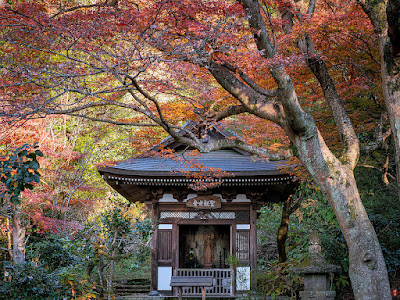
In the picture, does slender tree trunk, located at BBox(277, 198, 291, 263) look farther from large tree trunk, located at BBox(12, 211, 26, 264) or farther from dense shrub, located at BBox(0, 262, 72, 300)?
large tree trunk, located at BBox(12, 211, 26, 264)

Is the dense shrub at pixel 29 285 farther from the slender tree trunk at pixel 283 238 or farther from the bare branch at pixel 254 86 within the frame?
the slender tree trunk at pixel 283 238

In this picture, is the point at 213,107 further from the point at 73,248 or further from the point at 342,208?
the point at 73,248

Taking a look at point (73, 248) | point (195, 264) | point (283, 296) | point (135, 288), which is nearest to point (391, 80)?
point (73, 248)

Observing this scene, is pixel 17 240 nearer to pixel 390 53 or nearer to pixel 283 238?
pixel 283 238

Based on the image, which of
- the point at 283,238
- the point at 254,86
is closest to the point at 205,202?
the point at 283,238

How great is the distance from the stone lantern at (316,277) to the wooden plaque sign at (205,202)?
4538 mm

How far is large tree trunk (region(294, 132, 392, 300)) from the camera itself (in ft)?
15.1

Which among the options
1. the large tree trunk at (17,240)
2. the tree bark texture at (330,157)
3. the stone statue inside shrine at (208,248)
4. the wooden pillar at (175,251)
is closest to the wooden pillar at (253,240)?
the wooden pillar at (175,251)

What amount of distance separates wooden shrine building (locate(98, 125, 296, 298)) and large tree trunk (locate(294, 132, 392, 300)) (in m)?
4.29

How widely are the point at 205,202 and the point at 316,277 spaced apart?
191 inches

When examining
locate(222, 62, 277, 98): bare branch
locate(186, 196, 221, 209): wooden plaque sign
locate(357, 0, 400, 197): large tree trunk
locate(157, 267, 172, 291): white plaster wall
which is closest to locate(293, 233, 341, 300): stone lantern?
locate(357, 0, 400, 197): large tree trunk

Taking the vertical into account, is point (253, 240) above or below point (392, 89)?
below

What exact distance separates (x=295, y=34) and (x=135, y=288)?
32.6 feet

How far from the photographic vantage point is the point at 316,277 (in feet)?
19.2
